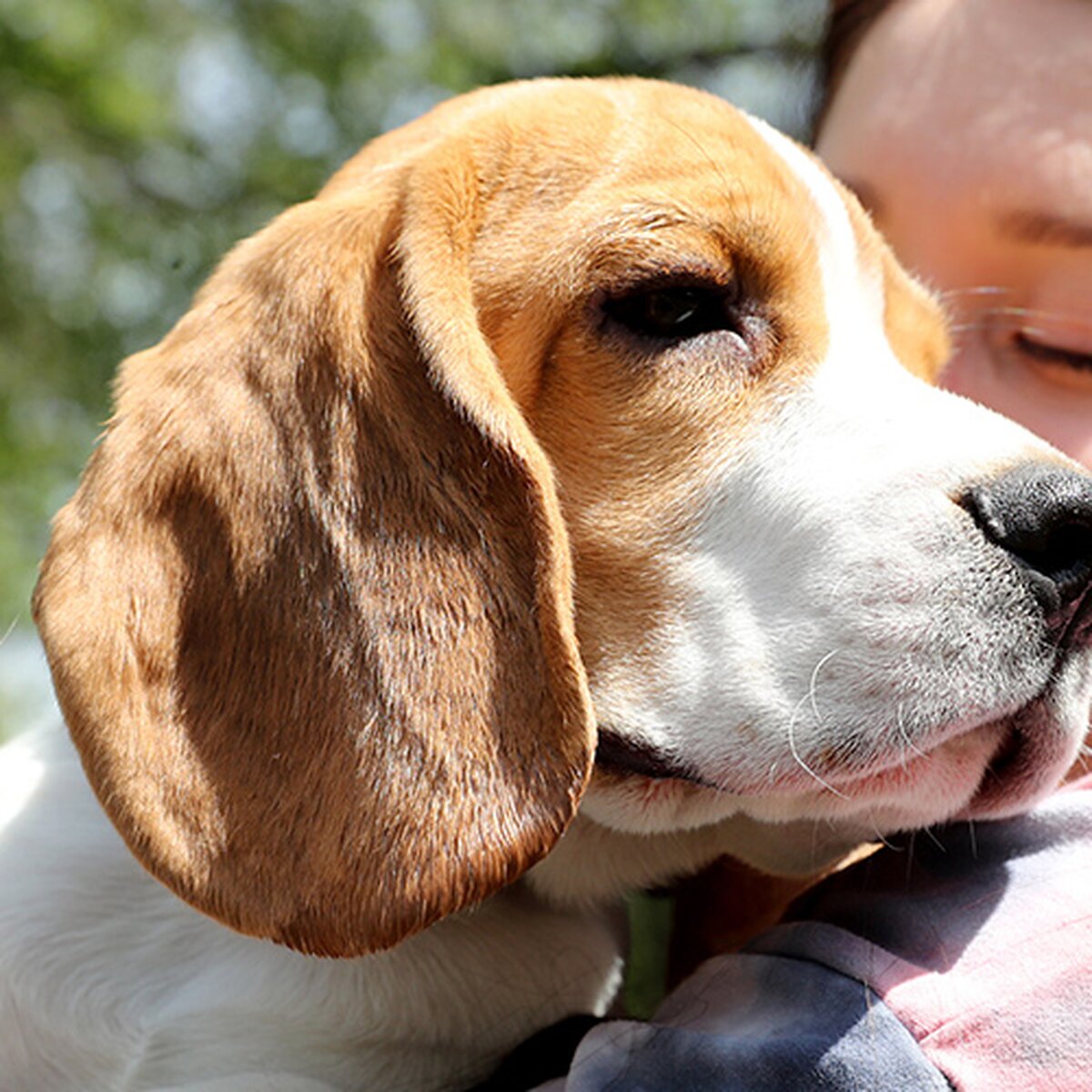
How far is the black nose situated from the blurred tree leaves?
6467 millimetres

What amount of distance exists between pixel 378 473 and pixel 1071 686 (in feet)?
2.71

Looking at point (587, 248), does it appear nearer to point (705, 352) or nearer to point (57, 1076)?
point (705, 352)

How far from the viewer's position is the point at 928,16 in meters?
2.60

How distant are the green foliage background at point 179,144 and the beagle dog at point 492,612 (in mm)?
6123

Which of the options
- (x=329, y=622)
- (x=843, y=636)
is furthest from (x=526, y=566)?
(x=843, y=636)

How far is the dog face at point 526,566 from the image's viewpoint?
1568mm

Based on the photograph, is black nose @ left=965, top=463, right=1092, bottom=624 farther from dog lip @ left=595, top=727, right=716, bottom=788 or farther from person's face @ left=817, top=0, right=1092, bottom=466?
person's face @ left=817, top=0, right=1092, bottom=466

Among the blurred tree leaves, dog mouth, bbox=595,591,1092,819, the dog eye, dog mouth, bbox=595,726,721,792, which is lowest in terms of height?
the blurred tree leaves

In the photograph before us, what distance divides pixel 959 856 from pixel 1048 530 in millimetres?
418

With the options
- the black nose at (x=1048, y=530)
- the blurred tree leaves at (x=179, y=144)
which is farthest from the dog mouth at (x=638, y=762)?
the blurred tree leaves at (x=179, y=144)

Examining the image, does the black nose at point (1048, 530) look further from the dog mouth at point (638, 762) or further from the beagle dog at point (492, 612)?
the dog mouth at point (638, 762)

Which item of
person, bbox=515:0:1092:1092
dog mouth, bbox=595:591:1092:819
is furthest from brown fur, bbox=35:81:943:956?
person, bbox=515:0:1092:1092

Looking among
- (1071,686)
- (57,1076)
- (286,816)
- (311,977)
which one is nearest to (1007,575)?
(1071,686)

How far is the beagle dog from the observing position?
5.16 feet
